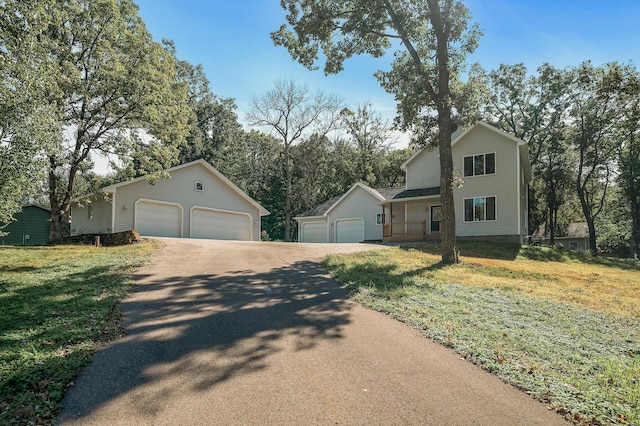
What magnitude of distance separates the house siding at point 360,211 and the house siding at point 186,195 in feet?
18.7

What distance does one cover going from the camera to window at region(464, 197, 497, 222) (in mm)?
21031

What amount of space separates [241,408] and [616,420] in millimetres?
3389

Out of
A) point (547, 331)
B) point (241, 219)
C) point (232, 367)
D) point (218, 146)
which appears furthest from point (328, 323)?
point (218, 146)

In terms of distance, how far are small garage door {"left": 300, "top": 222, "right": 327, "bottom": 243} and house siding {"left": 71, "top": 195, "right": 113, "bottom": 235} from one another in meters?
14.7

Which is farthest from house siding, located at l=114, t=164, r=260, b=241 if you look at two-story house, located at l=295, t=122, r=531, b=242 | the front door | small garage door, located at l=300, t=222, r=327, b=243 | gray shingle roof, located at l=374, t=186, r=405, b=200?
the front door

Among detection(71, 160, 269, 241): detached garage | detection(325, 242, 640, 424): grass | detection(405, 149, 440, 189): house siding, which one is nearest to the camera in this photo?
detection(325, 242, 640, 424): grass

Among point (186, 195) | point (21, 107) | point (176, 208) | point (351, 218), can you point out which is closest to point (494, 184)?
point (351, 218)

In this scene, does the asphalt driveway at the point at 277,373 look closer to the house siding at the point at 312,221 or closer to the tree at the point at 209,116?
the house siding at the point at 312,221

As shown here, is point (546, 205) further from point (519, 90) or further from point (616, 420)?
point (616, 420)

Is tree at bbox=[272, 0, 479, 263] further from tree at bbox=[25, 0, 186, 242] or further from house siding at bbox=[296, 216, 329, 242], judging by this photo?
house siding at bbox=[296, 216, 329, 242]

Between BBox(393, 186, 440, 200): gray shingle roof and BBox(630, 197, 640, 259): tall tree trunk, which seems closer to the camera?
BBox(393, 186, 440, 200): gray shingle roof

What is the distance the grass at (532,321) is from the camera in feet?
13.0

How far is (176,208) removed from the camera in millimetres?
22547

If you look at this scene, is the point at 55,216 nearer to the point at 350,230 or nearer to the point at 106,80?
the point at 106,80
